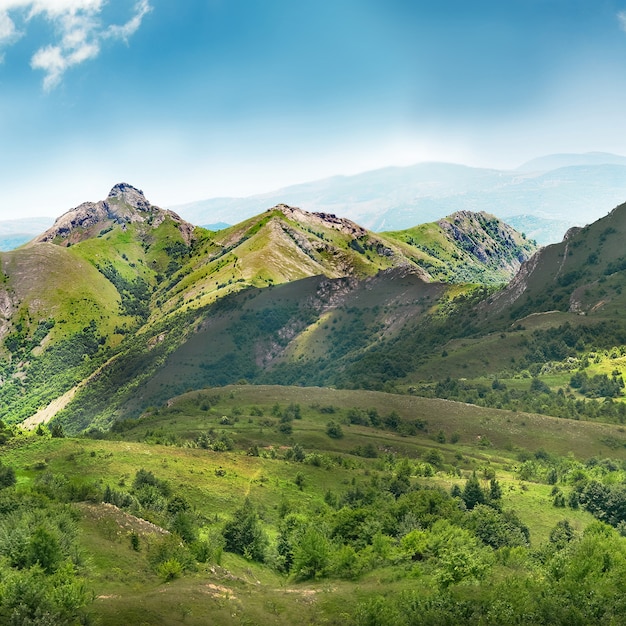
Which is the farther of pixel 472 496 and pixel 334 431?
pixel 334 431

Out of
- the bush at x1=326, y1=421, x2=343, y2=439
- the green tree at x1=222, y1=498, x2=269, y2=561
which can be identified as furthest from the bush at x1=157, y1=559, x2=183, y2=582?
the bush at x1=326, y1=421, x2=343, y2=439

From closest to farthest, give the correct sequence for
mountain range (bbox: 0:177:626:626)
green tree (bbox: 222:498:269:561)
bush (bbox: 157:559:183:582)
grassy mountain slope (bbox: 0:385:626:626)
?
grassy mountain slope (bbox: 0:385:626:626) → mountain range (bbox: 0:177:626:626) → bush (bbox: 157:559:183:582) → green tree (bbox: 222:498:269:561)

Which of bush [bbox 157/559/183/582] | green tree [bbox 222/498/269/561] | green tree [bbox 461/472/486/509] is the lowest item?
green tree [bbox 461/472/486/509]

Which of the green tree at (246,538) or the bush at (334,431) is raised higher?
the green tree at (246,538)

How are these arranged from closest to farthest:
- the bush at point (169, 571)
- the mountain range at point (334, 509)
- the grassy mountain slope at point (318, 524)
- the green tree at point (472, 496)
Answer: the grassy mountain slope at point (318, 524)
the mountain range at point (334, 509)
the bush at point (169, 571)
the green tree at point (472, 496)

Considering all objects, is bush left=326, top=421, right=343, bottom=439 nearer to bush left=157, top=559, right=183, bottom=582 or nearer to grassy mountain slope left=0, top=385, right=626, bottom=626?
grassy mountain slope left=0, top=385, right=626, bottom=626

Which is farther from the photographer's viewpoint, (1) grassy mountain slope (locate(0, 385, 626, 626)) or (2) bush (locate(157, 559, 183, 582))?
(2) bush (locate(157, 559, 183, 582))

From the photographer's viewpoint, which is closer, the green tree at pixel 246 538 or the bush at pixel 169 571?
the bush at pixel 169 571

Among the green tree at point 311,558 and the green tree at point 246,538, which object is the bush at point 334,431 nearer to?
the green tree at point 246,538

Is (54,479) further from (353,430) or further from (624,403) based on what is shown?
(624,403)

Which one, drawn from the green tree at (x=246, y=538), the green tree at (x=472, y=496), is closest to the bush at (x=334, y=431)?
the green tree at (x=472, y=496)

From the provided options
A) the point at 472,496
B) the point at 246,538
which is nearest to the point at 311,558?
the point at 246,538

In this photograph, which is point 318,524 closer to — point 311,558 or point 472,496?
point 311,558

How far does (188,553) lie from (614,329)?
167026 millimetres
